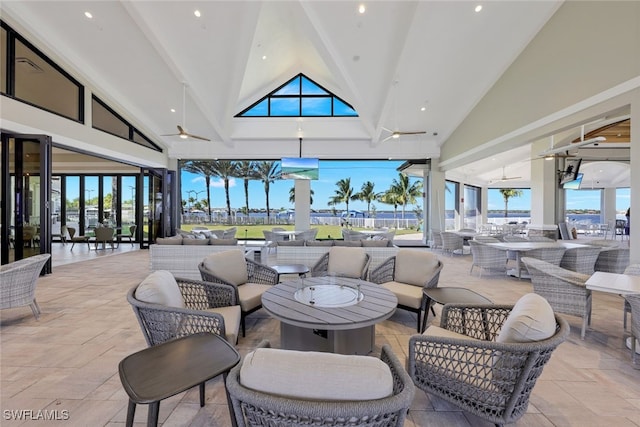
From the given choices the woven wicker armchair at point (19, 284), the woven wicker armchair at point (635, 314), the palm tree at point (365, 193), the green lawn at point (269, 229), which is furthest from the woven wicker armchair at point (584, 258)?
the palm tree at point (365, 193)

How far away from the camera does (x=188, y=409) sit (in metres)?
2.00

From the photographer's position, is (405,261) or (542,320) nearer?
(542,320)

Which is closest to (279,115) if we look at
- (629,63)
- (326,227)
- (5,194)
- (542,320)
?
(326,227)

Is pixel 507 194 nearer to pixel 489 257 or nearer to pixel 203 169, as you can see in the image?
pixel 489 257

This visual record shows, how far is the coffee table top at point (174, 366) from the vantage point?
52.4 inches

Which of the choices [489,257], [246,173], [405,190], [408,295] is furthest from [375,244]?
[405,190]

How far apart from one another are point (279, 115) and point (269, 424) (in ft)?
32.0

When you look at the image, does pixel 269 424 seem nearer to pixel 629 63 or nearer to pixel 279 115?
pixel 629 63

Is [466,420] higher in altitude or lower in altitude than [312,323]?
lower

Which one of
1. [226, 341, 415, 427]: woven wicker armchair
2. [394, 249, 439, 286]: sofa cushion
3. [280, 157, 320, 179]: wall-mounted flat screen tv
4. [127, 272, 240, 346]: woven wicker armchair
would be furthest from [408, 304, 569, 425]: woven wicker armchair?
[280, 157, 320, 179]: wall-mounted flat screen tv

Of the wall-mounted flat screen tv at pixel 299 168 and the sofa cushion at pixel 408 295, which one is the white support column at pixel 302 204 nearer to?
the wall-mounted flat screen tv at pixel 299 168

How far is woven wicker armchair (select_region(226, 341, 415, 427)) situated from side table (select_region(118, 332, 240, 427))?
398 mm

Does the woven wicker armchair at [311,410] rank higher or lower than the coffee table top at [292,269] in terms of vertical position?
higher

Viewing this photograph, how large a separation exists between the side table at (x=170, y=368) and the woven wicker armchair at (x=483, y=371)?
118 cm
